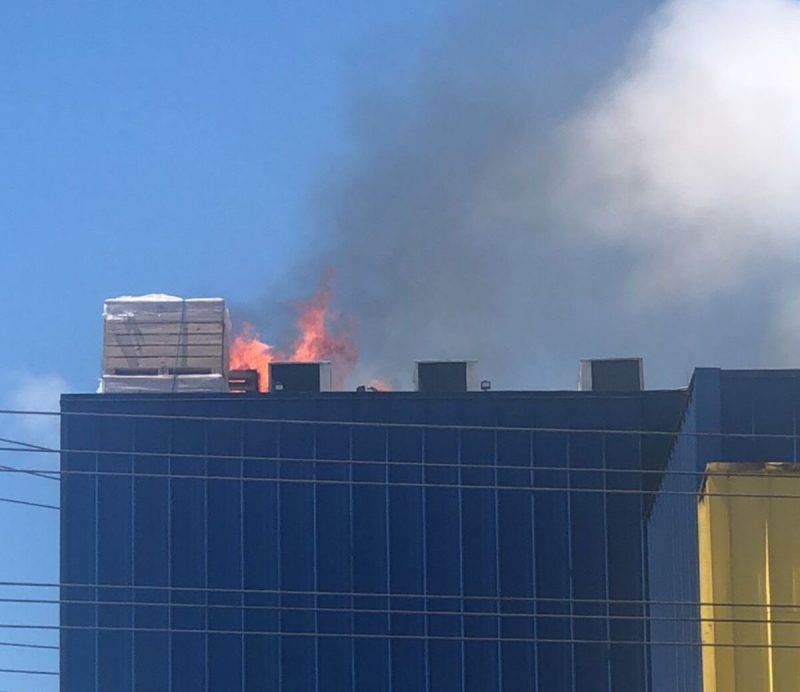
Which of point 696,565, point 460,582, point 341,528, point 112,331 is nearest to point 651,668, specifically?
point 460,582

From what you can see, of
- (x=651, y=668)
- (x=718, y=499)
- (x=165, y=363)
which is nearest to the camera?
(x=718, y=499)

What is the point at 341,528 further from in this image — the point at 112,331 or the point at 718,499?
the point at 718,499

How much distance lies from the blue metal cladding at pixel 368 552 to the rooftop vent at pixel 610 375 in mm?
1733

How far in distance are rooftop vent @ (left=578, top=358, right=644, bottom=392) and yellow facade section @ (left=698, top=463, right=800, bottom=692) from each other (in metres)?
10.8

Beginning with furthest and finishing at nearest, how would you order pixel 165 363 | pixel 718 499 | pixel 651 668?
pixel 165 363, pixel 651 668, pixel 718 499

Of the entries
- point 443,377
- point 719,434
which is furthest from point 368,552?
Answer: point 719,434

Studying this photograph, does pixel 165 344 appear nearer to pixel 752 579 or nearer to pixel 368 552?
pixel 368 552

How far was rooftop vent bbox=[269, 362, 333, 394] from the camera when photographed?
29.4m

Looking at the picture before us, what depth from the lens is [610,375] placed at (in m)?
29.1

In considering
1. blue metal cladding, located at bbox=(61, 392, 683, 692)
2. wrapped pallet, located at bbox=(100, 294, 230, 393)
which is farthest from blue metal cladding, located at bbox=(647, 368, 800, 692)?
wrapped pallet, located at bbox=(100, 294, 230, 393)

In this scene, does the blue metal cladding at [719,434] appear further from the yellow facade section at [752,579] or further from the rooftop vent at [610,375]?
the rooftop vent at [610,375]

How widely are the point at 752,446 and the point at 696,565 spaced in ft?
4.84

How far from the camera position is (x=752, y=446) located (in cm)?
1847

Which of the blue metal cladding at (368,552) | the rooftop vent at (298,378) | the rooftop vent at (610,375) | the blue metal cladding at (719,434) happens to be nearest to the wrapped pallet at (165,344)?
the rooftop vent at (298,378)
